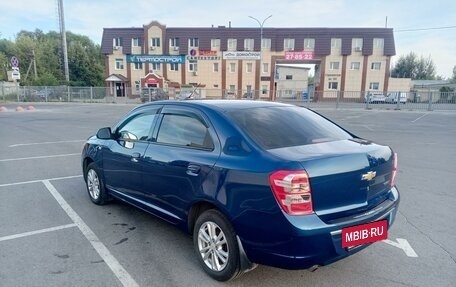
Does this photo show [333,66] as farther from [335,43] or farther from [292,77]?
[292,77]

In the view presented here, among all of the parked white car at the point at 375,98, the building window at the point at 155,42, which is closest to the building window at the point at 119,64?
the building window at the point at 155,42

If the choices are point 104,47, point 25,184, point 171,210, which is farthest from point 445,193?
point 104,47

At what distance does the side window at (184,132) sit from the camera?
306cm

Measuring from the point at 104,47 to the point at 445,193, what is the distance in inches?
1884

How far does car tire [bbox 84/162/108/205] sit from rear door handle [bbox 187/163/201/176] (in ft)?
6.99

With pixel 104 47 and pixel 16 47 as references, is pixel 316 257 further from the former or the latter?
pixel 16 47

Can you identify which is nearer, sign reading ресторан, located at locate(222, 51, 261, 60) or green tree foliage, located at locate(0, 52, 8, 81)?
sign reading ресторан, located at locate(222, 51, 261, 60)

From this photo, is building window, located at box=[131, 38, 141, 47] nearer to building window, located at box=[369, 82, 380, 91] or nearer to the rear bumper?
building window, located at box=[369, 82, 380, 91]

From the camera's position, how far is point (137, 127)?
13.4 feet

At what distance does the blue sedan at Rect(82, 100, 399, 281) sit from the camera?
7.84 ft

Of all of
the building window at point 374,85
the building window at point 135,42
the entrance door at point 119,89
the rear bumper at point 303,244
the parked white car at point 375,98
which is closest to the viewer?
the rear bumper at point 303,244

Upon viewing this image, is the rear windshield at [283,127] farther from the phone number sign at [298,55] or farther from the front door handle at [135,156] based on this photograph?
the phone number sign at [298,55]

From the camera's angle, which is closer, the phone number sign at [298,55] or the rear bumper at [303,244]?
the rear bumper at [303,244]

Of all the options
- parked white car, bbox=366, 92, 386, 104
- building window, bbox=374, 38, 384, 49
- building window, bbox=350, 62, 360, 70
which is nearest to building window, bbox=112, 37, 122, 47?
building window, bbox=350, 62, 360, 70
